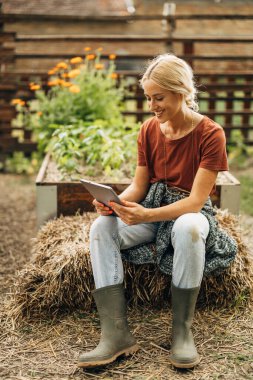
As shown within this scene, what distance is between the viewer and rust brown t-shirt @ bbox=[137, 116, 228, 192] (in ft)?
8.64

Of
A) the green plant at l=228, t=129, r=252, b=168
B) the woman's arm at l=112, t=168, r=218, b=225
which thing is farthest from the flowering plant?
the green plant at l=228, t=129, r=252, b=168

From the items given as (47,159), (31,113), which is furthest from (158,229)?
(31,113)

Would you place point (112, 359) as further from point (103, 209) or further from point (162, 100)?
point (162, 100)

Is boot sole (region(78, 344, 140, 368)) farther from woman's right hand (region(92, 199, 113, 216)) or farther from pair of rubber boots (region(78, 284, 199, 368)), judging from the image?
woman's right hand (region(92, 199, 113, 216))

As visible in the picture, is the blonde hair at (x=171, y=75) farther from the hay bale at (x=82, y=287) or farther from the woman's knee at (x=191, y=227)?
the hay bale at (x=82, y=287)

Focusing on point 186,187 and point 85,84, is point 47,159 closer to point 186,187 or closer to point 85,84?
point 85,84

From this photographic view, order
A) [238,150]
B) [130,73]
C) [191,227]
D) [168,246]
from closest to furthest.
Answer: [191,227]
[168,246]
[130,73]
[238,150]

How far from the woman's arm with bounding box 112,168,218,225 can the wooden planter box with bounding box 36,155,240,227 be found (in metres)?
1.29

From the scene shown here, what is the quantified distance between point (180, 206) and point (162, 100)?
0.49 metres

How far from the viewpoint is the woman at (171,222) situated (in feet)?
8.29

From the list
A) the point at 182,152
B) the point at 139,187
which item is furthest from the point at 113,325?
the point at 182,152

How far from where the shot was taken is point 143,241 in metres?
2.83

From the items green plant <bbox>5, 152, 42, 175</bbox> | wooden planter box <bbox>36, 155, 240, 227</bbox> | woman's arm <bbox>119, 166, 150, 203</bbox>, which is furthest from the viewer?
green plant <bbox>5, 152, 42, 175</bbox>

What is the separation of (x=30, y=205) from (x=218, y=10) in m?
11.7
